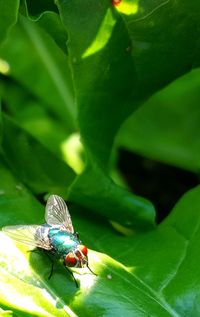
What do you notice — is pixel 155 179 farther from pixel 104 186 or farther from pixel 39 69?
pixel 104 186

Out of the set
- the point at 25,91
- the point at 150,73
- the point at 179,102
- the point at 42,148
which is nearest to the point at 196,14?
the point at 150,73

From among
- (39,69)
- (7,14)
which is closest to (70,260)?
(7,14)

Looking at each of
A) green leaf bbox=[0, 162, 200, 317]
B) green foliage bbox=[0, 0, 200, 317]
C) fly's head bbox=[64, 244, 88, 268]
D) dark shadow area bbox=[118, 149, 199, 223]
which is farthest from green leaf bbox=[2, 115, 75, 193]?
dark shadow area bbox=[118, 149, 199, 223]

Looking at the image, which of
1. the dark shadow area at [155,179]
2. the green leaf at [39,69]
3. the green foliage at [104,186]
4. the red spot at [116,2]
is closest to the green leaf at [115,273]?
the green foliage at [104,186]

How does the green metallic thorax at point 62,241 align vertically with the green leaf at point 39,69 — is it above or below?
above

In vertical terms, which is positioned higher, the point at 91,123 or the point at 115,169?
the point at 91,123

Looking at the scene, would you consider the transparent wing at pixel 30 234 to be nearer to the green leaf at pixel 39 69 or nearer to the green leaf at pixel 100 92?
the green leaf at pixel 100 92

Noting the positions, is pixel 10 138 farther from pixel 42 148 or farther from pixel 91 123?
pixel 91 123
